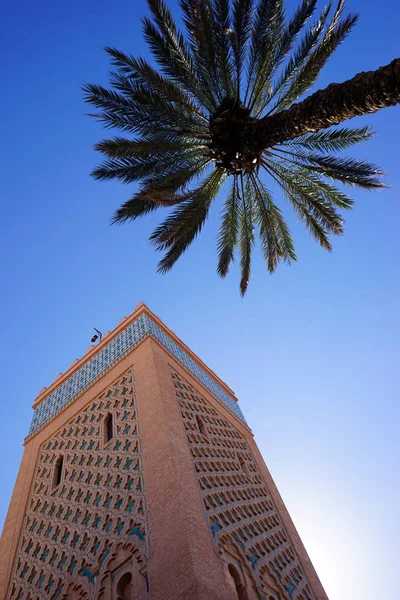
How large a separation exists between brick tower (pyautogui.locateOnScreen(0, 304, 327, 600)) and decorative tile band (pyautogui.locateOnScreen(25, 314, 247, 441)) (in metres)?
0.03

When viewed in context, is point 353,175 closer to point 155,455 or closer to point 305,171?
point 305,171

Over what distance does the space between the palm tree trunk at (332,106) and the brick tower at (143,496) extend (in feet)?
10.0

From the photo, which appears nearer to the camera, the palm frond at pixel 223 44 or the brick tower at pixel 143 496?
the brick tower at pixel 143 496

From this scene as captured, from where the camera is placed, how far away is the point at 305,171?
645cm

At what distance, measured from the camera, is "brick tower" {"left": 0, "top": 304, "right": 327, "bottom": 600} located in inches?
177

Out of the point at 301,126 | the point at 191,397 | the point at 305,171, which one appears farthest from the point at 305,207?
the point at 191,397

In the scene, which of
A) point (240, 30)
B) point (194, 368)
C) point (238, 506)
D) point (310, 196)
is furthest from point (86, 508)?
point (240, 30)

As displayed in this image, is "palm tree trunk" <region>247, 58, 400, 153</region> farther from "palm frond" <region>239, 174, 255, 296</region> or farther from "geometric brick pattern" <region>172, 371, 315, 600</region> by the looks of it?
"geometric brick pattern" <region>172, 371, 315, 600</region>

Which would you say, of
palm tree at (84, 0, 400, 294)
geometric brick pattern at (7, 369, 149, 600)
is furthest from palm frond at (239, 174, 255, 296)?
geometric brick pattern at (7, 369, 149, 600)

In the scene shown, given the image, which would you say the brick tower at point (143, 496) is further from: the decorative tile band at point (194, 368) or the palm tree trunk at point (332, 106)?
the palm tree trunk at point (332, 106)

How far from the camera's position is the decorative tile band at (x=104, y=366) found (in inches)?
300

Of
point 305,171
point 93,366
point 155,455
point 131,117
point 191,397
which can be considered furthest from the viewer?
point 93,366

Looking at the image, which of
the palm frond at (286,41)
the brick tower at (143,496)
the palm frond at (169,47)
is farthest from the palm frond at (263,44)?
the brick tower at (143,496)

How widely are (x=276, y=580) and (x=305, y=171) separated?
451 cm
